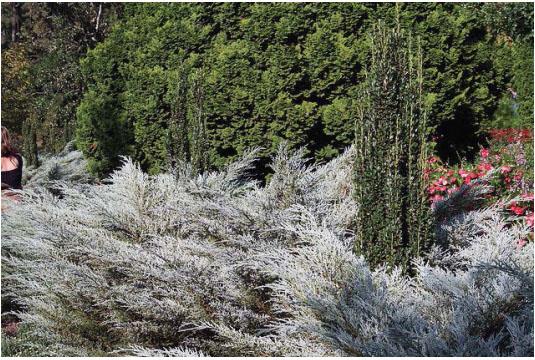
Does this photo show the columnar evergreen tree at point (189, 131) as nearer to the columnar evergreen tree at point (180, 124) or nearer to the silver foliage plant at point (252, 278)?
the columnar evergreen tree at point (180, 124)

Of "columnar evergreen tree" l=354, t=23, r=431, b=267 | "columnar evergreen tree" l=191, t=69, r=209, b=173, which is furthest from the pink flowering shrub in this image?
"columnar evergreen tree" l=191, t=69, r=209, b=173

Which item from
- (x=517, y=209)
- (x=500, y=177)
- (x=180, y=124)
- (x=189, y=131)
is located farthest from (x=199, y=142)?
(x=500, y=177)

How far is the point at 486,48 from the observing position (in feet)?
22.8

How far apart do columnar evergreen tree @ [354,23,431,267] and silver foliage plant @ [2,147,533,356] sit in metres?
0.18

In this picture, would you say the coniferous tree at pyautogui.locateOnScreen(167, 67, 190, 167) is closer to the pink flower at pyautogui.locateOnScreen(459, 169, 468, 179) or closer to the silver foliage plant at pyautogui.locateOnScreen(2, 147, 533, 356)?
the silver foliage plant at pyautogui.locateOnScreen(2, 147, 533, 356)

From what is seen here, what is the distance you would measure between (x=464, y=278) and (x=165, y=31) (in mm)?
5719

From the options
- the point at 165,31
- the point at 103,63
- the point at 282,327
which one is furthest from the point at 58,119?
the point at 282,327

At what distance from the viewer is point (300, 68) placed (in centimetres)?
688

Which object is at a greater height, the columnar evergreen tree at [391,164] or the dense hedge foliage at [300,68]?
the dense hedge foliage at [300,68]

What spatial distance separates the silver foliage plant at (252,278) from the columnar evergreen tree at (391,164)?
0.18m

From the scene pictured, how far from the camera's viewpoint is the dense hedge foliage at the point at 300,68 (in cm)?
666

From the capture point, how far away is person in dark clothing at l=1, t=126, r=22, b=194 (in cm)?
645

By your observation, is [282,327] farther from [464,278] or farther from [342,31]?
[342,31]

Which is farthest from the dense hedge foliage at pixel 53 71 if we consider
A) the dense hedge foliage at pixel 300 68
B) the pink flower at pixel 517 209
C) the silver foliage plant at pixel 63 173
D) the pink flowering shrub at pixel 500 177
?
the pink flower at pixel 517 209
